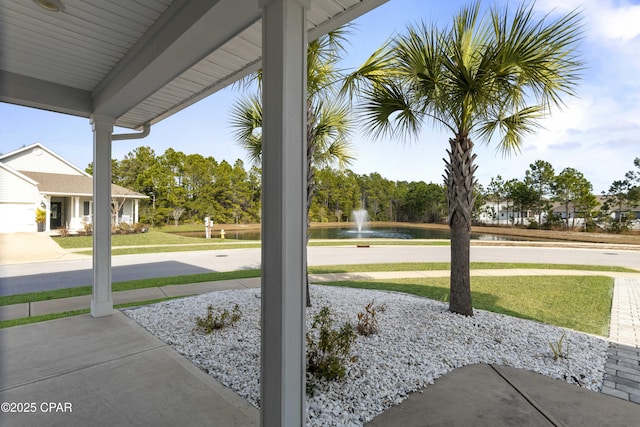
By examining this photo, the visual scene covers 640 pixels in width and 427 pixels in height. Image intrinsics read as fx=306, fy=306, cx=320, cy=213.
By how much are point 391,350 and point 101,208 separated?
4.11 m

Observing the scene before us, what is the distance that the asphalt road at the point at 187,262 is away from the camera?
6.94 metres

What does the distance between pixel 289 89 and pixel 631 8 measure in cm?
859

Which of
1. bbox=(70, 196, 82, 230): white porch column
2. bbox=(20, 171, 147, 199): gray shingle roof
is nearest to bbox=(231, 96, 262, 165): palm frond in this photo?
bbox=(20, 171, 147, 199): gray shingle roof

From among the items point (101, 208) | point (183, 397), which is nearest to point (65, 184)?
point (101, 208)

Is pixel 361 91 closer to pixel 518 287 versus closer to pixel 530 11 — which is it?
pixel 530 11

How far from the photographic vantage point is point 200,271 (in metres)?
8.08

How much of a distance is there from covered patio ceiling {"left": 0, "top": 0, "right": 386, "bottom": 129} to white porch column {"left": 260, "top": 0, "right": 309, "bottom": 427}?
0.83 ft

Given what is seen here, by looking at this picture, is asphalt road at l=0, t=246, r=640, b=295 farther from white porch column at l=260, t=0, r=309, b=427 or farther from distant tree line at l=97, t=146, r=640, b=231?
distant tree line at l=97, t=146, r=640, b=231

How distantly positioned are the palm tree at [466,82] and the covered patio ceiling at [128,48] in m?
2.11

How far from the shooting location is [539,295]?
5770mm

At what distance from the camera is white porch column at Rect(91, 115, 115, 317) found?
409 centimetres

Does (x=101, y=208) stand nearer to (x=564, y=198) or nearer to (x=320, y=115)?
(x=320, y=115)

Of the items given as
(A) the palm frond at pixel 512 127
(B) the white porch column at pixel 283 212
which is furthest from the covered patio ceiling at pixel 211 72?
(A) the palm frond at pixel 512 127

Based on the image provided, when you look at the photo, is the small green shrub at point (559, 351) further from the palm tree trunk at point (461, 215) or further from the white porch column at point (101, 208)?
the white porch column at point (101, 208)
